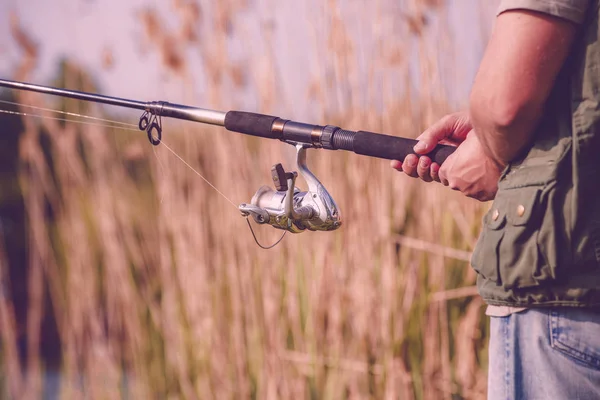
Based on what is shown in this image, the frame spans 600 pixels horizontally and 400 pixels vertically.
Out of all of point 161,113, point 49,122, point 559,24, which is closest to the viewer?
point 559,24

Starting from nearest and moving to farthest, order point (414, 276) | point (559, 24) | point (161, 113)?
1. point (559, 24)
2. point (161, 113)
3. point (414, 276)

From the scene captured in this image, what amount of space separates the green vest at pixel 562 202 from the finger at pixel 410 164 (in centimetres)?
27

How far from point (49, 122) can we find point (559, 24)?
7.65 ft

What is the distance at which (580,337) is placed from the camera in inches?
36.6

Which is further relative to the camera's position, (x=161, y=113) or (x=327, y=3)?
(x=327, y=3)

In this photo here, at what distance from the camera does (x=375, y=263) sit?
2.23 m

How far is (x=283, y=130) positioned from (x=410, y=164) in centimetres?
25

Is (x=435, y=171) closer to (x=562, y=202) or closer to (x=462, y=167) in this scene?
(x=462, y=167)

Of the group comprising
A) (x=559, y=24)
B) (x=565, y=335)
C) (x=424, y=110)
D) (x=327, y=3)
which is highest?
(x=327, y=3)

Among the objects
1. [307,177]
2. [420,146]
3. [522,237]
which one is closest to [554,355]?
[522,237]

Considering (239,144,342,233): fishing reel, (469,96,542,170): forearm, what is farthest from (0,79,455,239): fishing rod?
(469,96,542,170): forearm

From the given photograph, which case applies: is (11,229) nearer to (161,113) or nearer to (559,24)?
(161,113)

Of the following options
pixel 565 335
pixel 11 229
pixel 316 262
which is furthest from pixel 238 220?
pixel 11 229

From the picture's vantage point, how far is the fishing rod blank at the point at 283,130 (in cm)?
126
